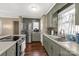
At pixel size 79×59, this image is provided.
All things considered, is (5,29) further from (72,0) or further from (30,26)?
(72,0)

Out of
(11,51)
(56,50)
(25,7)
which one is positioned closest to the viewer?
(11,51)

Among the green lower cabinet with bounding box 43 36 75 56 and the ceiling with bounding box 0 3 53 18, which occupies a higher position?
the ceiling with bounding box 0 3 53 18

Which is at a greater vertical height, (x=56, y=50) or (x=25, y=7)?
(x=25, y=7)

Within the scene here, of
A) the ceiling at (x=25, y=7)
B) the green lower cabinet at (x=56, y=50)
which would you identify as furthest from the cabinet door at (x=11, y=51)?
the ceiling at (x=25, y=7)

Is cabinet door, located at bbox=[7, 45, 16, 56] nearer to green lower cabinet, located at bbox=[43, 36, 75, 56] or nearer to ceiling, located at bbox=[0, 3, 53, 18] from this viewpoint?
green lower cabinet, located at bbox=[43, 36, 75, 56]

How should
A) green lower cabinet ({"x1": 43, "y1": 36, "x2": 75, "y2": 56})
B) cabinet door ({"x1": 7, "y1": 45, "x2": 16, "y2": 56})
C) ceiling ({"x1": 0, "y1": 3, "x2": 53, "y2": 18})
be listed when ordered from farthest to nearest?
ceiling ({"x1": 0, "y1": 3, "x2": 53, "y2": 18})
cabinet door ({"x1": 7, "y1": 45, "x2": 16, "y2": 56})
green lower cabinet ({"x1": 43, "y1": 36, "x2": 75, "y2": 56})

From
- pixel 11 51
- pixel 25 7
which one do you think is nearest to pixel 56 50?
pixel 11 51

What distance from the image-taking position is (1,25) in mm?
10359

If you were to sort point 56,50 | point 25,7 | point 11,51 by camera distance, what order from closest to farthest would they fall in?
point 11,51 → point 56,50 → point 25,7

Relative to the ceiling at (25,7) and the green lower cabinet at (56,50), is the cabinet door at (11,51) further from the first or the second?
the ceiling at (25,7)

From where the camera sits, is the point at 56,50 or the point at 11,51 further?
the point at 56,50

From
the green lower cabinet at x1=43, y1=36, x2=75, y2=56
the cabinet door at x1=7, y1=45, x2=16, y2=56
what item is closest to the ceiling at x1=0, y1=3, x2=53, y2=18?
the green lower cabinet at x1=43, y1=36, x2=75, y2=56

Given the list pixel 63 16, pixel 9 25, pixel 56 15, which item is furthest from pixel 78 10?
pixel 9 25

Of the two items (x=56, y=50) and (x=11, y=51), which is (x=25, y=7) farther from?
(x=11, y=51)
